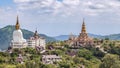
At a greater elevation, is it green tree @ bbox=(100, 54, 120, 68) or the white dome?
the white dome

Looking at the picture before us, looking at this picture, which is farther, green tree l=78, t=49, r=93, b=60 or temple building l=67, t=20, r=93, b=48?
temple building l=67, t=20, r=93, b=48

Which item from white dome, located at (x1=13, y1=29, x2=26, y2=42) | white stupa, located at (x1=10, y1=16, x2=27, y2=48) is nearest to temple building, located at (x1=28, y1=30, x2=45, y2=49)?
white stupa, located at (x1=10, y1=16, x2=27, y2=48)

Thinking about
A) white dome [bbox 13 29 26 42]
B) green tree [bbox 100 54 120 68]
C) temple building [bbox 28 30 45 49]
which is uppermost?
white dome [bbox 13 29 26 42]

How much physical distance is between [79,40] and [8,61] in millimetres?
19651

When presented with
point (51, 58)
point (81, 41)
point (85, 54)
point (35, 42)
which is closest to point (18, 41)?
point (35, 42)

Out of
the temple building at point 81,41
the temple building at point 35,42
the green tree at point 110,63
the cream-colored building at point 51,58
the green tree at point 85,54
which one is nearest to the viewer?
the green tree at point 110,63

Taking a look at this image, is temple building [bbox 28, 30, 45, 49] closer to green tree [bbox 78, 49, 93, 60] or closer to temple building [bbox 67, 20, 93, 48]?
temple building [bbox 67, 20, 93, 48]

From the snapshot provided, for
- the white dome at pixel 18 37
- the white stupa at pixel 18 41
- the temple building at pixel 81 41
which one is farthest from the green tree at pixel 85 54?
the white dome at pixel 18 37

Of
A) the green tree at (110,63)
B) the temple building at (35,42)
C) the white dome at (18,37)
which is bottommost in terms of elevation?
the green tree at (110,63)

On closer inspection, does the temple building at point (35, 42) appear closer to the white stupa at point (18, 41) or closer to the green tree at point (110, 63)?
the white stupa at point (18, 41)

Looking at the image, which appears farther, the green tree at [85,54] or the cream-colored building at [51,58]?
the green tree at [85,54]

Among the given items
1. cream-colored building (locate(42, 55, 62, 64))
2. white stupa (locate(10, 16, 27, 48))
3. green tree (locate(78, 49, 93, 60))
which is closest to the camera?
cream-colored building (locate(42, 55, 62, 64))

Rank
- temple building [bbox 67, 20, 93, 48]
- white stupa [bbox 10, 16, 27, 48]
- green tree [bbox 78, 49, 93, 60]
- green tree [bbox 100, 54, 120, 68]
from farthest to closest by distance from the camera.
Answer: temple building [bbox 67, 20, 93, 48] → white stupa [bbox 10, 16, 27, 48] → green tree [bbox 78, 49, 93, 60] → green tree [bbox 100, 54, 120, 68]

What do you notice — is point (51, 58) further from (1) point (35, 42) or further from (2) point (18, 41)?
(2) point (18, 41)
